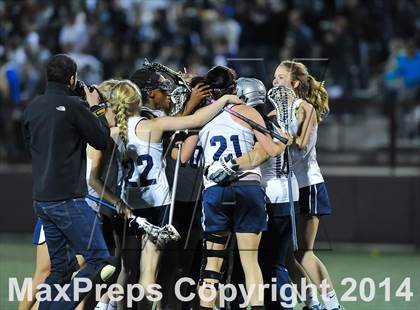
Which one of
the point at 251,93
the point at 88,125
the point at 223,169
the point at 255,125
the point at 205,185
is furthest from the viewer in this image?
the point at 251,93

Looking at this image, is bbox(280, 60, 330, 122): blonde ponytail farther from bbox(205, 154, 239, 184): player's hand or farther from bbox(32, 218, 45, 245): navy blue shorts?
bbox(32, 218, 45, 245): navy blue shorts

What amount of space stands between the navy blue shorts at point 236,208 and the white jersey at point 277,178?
0.31m

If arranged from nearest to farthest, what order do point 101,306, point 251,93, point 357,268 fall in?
point 101,306 < point 251,93 < point 357,268

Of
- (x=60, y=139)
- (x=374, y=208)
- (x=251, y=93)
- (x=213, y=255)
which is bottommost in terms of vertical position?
(x=374, y=208)

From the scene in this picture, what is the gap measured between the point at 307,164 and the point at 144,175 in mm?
1622

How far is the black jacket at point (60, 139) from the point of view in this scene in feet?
28.5

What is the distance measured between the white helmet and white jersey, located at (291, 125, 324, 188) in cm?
66

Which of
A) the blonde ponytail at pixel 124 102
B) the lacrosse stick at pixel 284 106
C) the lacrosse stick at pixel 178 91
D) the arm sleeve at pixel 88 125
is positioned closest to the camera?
the arm sleeve at pixel 88 125

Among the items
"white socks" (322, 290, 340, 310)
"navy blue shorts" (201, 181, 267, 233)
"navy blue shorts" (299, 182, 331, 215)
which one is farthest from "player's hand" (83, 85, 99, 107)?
"white socks" (322, 290, 340, 310)

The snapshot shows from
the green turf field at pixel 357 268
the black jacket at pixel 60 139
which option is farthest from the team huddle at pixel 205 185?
the green turf field at pixel 357 268

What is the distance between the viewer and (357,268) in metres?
13.8

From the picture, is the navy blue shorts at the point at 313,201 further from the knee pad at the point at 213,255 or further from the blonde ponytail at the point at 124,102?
the blonde ponytail at the point at 124,102
